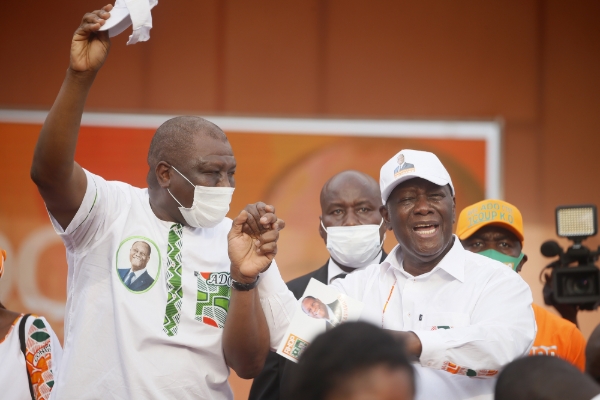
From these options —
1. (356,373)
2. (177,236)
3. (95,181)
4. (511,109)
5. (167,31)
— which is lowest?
(356,373)

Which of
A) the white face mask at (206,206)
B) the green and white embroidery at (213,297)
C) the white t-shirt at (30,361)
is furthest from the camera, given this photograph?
the white t-shirt at (30,361)

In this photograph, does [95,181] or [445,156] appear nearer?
[95,181]

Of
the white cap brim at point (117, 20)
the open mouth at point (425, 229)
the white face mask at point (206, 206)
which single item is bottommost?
the open mouth at point (425, 229)

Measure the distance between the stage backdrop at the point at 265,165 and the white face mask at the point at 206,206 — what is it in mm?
2915

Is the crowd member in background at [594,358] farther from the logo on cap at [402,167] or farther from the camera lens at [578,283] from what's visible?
the camera lens at [578,283]

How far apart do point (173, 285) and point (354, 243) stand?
1.52 metres

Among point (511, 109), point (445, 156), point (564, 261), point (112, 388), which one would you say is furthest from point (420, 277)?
point (511, 109)

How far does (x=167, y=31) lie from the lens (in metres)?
6.05

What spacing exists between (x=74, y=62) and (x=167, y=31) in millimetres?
3698

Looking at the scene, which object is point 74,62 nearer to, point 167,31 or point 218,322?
point 218,322

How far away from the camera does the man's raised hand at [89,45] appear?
8.14ft

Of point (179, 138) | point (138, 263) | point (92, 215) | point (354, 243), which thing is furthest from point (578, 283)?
point (92, 215)

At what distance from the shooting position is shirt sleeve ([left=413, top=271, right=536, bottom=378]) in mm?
2520

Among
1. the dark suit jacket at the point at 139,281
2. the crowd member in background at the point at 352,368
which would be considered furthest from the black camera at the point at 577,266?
the crowd member in background at the point at 352,368
